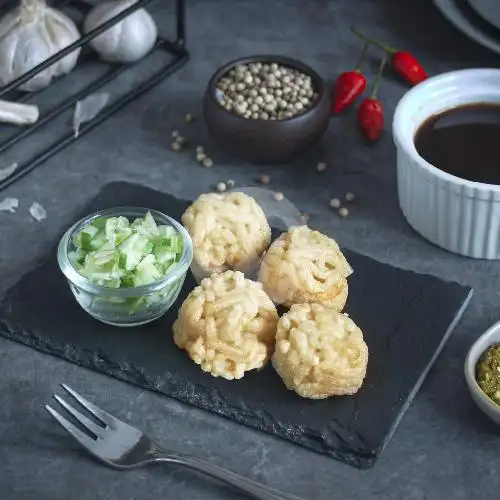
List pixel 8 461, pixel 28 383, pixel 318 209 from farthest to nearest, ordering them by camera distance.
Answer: pixel 318 209, pixel 28 383, pixel 8 461

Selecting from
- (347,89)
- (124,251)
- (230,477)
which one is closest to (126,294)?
(124,251)

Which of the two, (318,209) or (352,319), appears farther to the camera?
(318,209)

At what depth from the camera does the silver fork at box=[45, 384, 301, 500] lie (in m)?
1.23

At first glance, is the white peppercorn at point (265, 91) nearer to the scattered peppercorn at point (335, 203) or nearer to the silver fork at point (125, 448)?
the scattered peppercorn at point (335, 203)

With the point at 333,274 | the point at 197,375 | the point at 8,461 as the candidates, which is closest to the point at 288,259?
the point at 333,274

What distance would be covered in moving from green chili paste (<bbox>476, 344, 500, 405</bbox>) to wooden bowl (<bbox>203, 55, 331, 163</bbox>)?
51 cm

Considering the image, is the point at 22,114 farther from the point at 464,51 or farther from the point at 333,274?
the point at 464,51

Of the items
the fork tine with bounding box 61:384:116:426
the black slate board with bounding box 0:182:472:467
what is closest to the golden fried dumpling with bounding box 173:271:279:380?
the black slate board with bounding box 0:182:472:467

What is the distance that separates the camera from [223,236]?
1.47 m

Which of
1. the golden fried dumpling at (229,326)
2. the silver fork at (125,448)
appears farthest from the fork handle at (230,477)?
the golden fried dumpling at (229,326)

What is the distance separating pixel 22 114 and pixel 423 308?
0.77 m

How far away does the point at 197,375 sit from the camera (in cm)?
138

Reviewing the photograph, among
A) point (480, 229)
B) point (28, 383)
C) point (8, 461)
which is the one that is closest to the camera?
point (8, 461)

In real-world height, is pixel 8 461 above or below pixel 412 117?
Result: below
